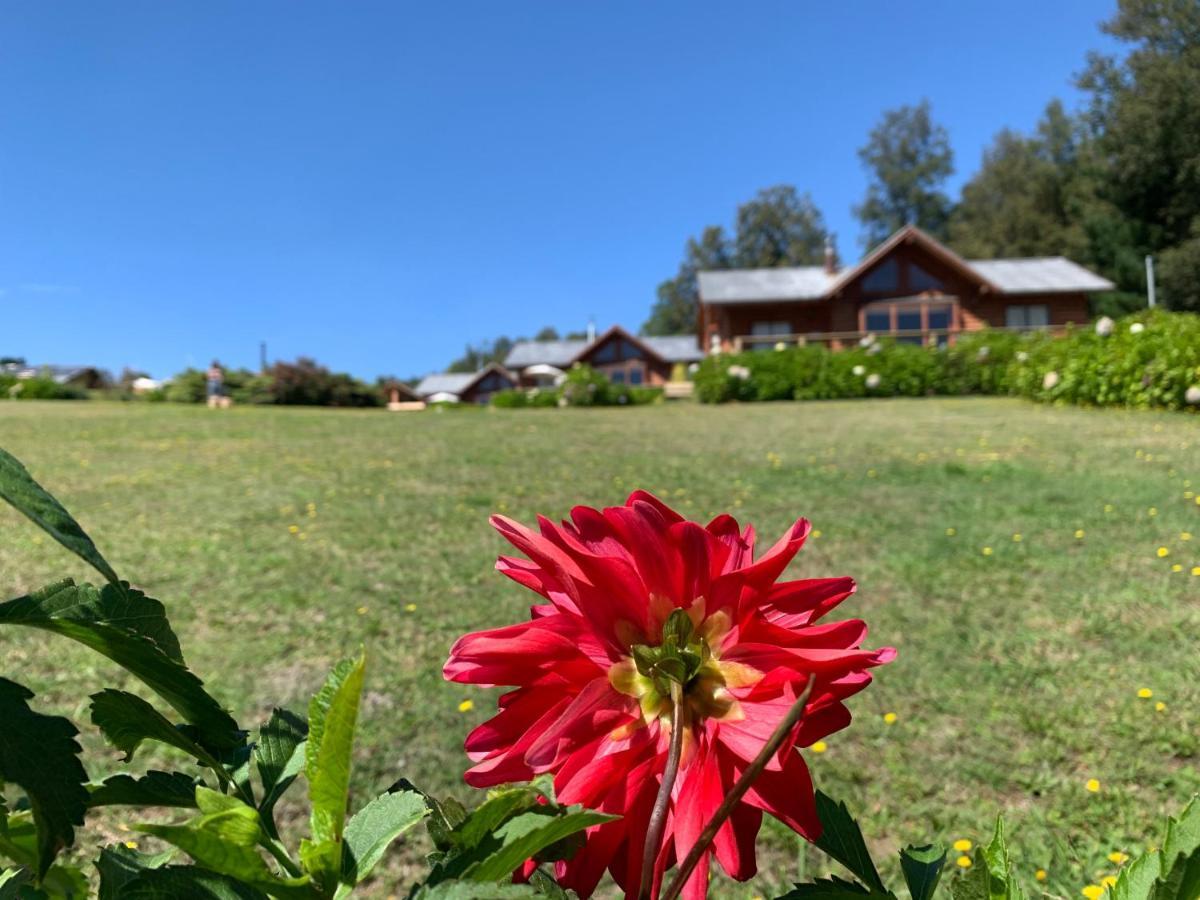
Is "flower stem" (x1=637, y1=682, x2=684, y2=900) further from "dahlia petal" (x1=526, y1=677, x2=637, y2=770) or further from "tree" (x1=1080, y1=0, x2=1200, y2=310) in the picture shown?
"tree" (x1=1080, y1=0, x2=1200, y2=310)

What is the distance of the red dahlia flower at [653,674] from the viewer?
379 millimetres

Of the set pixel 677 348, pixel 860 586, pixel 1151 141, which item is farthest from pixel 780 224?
pixel 860 586

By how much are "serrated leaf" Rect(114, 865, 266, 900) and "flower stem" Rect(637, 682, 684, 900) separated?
0.17 meters

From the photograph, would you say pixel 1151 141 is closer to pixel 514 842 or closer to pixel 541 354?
pixel 541 354

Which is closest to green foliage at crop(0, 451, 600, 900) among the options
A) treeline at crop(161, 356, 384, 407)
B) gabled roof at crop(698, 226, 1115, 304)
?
treeline at crop(161, 356, 384, 407)

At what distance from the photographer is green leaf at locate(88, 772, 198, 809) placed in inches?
16.1

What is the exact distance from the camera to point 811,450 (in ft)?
27.5

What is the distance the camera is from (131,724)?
43 cm

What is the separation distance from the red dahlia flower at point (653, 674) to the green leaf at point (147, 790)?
15cm

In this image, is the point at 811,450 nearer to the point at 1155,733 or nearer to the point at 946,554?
the point at 946,554

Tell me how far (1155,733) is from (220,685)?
10.4 feet

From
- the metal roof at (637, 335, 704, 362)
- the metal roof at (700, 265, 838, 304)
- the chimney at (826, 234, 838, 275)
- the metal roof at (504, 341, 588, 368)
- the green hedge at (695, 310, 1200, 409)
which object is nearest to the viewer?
the green hedge at (695, 310, 1200, 409)

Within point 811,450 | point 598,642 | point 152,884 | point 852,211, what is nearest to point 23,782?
point 152,884

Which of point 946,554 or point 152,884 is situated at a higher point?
point 152,884
